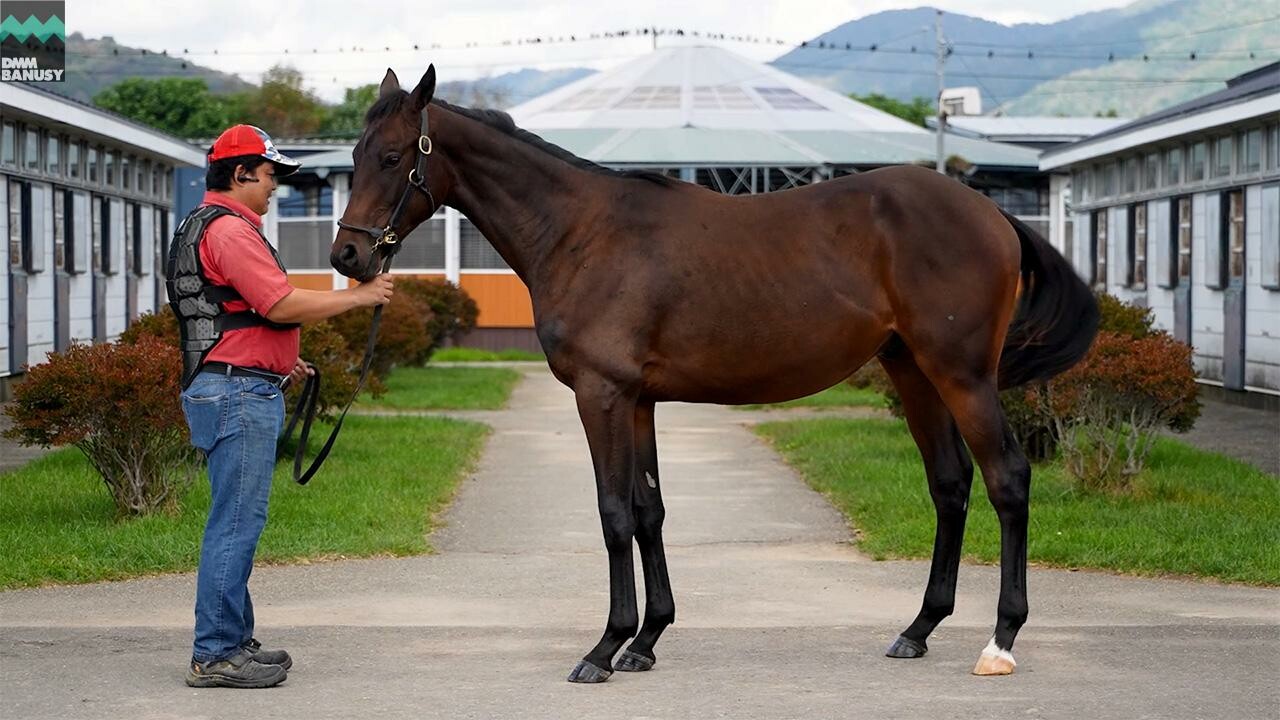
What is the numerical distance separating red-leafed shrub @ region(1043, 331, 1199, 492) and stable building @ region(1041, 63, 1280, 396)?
817 centimetres

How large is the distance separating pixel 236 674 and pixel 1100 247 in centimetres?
2421

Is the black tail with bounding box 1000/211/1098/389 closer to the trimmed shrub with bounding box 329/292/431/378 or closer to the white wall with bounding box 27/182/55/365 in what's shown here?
the trimmed shrub with bounding box 329/292/431/378

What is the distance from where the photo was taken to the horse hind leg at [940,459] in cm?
735

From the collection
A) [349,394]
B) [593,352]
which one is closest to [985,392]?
[593,352]

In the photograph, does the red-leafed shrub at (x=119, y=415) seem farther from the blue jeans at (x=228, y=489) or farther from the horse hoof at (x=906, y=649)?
the horse hoof at (x=906, y=649)

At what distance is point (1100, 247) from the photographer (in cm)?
2856

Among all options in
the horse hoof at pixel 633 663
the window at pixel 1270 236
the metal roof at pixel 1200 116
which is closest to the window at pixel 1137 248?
the metal roof at pixel 1200 116

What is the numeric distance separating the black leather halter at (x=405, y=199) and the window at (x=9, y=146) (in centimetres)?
1521

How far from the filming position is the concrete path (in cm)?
616

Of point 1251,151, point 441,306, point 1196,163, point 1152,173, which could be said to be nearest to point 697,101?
point 441,306

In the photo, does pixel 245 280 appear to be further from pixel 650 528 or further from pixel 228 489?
pixel 650 528

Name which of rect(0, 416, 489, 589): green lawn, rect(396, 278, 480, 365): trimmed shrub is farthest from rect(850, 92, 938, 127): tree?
rect(0, 416, 489, 589): green lawn

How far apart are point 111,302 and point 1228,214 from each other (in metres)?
16.3

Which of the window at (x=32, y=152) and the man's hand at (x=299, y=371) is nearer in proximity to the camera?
the man's hand at (x=299, y=371)
